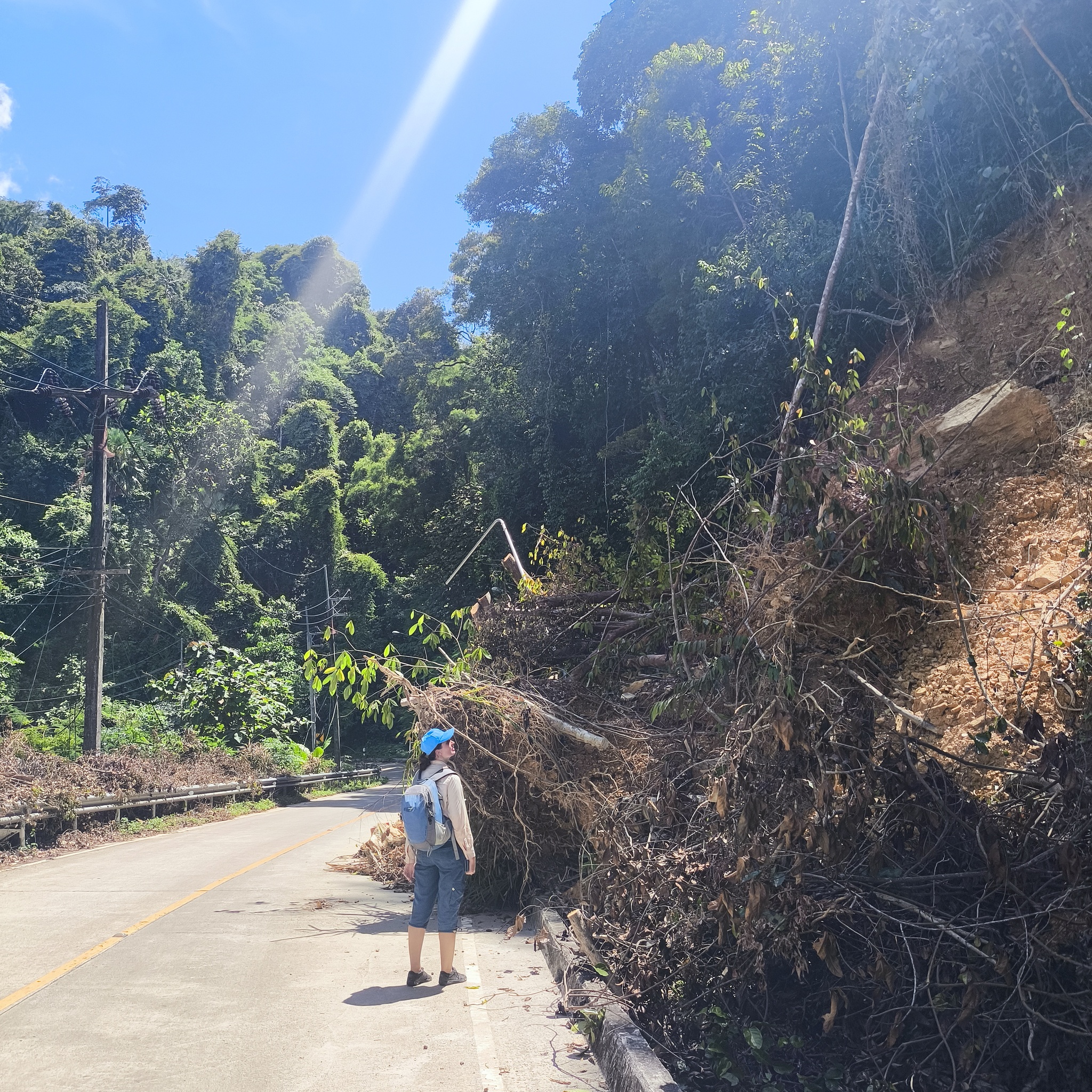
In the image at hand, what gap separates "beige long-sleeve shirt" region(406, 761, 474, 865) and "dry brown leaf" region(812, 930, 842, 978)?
9.09 feet

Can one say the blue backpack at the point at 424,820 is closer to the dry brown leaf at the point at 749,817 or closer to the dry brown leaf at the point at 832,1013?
the dry brown leaf at the point at 749,817

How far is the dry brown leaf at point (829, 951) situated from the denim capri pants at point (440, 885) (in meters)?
2.94

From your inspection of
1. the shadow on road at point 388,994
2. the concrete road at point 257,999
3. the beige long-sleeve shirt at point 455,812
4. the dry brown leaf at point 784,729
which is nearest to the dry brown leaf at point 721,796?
the dry brown leaf at point 784,729

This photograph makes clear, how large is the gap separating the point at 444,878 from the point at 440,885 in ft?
0.20

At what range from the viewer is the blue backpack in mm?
6641

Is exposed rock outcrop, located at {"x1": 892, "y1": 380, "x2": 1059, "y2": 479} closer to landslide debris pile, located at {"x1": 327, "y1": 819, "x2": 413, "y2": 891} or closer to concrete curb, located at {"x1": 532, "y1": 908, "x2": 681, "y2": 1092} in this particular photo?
concrete curb, located at {"x1": 532, "y1": 908, "x2": 681, "y2": 1092}

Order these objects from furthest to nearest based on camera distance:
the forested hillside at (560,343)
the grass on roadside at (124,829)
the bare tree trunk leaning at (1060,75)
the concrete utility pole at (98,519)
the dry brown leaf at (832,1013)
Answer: the concrete utility pole at (98,519), the grass on roadside at (124,829), the forested hillside at (560,343), the bare tree trunk leaning at (1060,75), the dry brown leaf at (832,1013)

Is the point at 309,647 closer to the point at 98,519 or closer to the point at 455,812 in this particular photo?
the point at 98,519

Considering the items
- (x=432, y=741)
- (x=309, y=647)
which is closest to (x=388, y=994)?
(x=432, y=741)

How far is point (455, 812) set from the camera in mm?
6750

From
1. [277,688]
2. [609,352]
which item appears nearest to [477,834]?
[609,352]

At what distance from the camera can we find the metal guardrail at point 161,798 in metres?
14.6

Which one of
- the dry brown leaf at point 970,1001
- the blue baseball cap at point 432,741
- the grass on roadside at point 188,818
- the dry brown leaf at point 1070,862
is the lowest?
the grass on roadside at point 188,818

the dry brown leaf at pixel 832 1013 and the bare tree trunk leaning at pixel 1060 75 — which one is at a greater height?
the bare tree trunk leaning at pixel 1060 75
